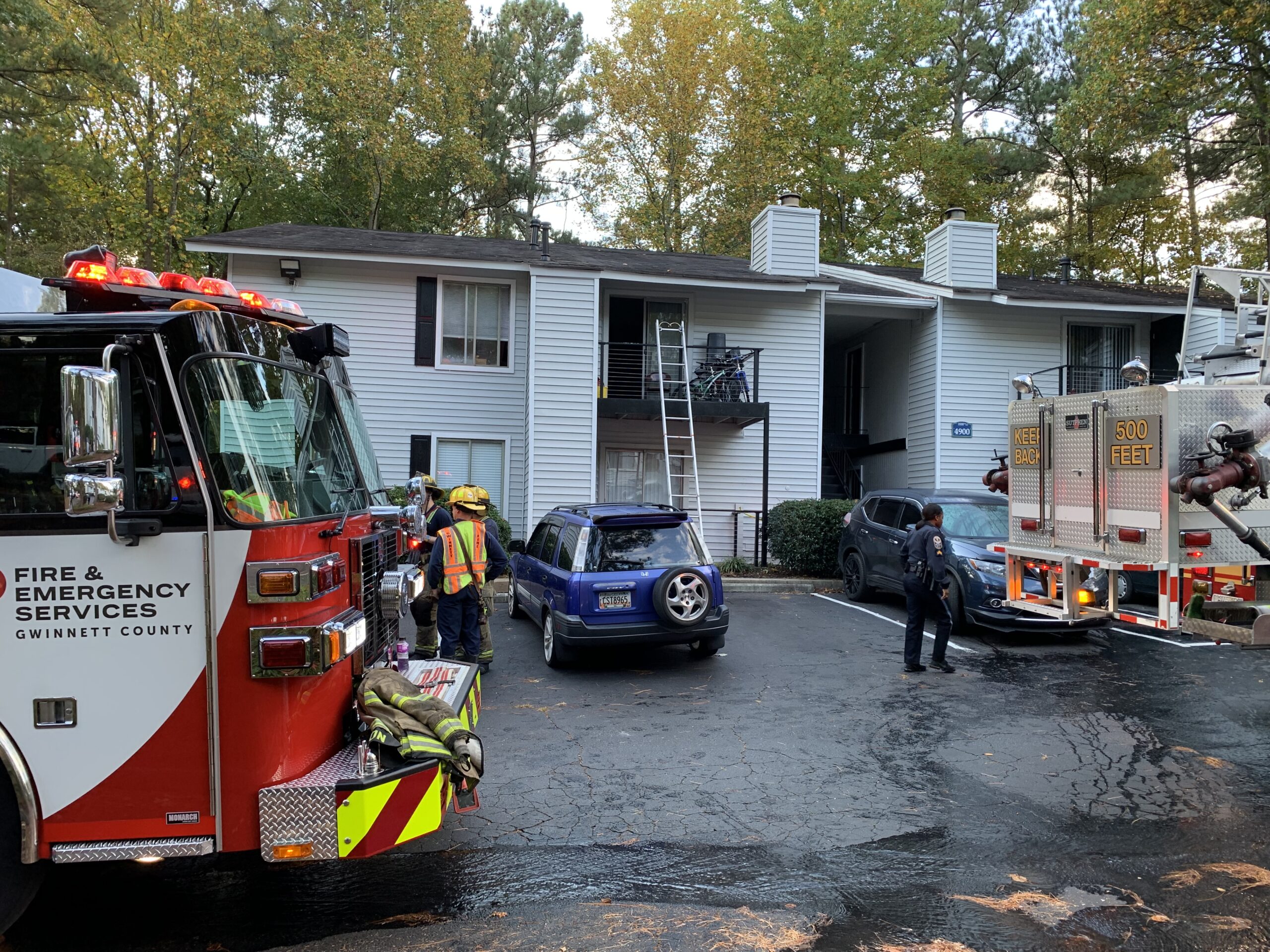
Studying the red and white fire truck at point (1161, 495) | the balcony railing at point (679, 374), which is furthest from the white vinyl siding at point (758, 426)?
the red and white fire truck at point (1161, 495)

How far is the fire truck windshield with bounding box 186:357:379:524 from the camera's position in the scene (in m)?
3.40

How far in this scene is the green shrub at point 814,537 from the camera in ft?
49.4

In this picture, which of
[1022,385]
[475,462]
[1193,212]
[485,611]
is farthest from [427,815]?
[1193,212]

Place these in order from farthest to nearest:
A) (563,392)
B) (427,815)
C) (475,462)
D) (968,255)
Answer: (968,255) → (475,462) → (563,392) → (427,815)

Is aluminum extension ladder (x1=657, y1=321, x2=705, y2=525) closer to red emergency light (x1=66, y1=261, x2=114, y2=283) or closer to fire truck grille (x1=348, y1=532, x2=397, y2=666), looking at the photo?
fire truck grille (x1=348, y1=532, x2=397, y2=666)

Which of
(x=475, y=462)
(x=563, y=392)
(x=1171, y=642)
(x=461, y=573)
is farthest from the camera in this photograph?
(x=475, y=462)

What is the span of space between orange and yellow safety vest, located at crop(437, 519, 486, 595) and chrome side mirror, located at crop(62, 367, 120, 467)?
16.0ft

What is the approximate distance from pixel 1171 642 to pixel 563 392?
10.0 meters

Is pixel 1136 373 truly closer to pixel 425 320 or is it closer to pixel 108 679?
pixel 108 679

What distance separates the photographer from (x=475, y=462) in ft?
55.6

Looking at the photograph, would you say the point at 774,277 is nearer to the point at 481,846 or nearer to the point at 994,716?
the point at 994,716

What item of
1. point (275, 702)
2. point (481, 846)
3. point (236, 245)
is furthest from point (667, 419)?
point (275, 702)

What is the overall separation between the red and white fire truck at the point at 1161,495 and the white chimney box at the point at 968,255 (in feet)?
40.4

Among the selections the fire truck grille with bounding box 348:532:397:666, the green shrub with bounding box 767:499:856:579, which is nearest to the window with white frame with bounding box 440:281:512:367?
the green shrub with bounding box 767:499:856:579
